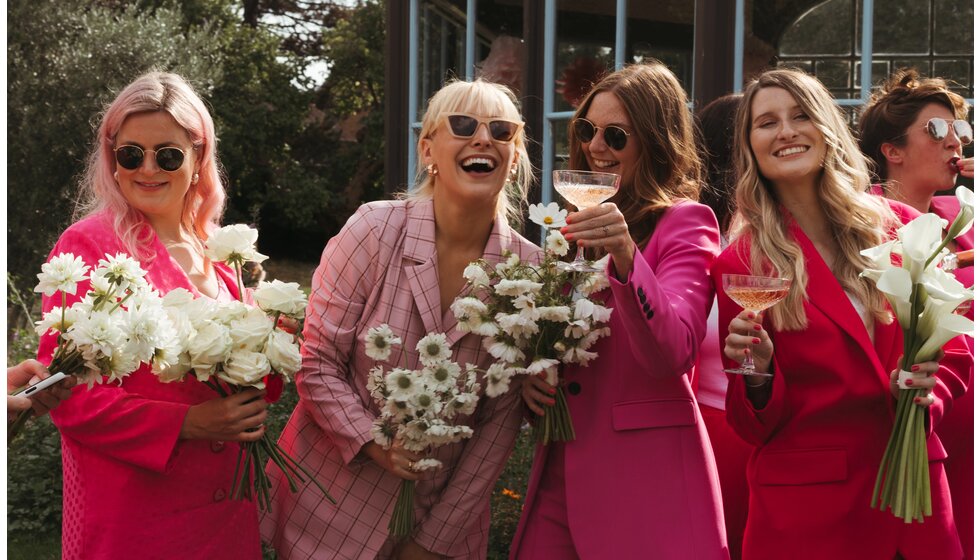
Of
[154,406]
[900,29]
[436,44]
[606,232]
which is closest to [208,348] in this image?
[154,406]

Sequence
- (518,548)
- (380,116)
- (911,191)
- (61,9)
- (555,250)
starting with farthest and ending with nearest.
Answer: (380,116) → (61,9) → (911,191) → (518,548) → (555,250)

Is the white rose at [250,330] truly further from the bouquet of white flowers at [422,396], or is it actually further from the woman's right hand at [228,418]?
the bouquet of white flowers at [422,396]

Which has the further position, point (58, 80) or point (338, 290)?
point (58, 80)

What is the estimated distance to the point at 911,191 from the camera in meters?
4.59

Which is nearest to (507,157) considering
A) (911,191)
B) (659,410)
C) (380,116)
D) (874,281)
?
(659,410)

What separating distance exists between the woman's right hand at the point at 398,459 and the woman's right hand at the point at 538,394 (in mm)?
383

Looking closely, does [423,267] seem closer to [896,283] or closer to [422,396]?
[422,396]

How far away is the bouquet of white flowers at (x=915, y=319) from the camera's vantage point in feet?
10.2

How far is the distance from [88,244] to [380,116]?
21.9m

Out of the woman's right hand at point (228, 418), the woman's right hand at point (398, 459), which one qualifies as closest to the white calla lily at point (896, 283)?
the woman's right hand at point (398, 459)

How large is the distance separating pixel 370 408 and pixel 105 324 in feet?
2.95

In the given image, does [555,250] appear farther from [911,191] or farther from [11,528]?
[11,528]

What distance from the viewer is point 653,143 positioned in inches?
143

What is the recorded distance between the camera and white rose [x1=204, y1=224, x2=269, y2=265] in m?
3.56
